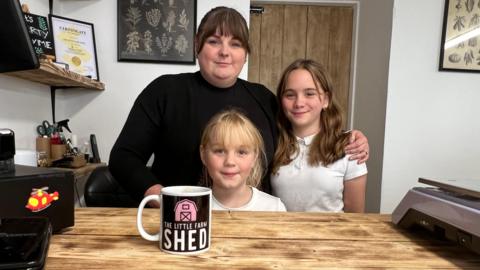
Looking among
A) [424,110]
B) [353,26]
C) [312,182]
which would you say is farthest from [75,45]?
[424,110]

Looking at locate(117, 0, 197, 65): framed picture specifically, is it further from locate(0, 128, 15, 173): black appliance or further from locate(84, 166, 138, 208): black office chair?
locate(0, 128, 15, 173): black appliance

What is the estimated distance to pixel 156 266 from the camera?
0.53 metres

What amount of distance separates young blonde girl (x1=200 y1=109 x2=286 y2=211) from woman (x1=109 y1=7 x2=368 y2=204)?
4.9 inches

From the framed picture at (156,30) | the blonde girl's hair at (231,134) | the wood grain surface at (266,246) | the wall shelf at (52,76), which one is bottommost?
the wood grain surface at (266,246)

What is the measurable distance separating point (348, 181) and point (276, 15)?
209 centimetres

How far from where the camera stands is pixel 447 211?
0.63 m

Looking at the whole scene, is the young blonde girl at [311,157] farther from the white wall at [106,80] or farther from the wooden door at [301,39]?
the wooden door at [301,39]

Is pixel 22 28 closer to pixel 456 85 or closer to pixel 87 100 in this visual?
pixel 87 100

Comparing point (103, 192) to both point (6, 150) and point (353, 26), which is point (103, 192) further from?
point (353, 26)

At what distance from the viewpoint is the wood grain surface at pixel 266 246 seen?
552 mm

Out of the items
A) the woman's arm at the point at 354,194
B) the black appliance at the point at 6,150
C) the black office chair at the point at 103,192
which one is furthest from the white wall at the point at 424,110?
the black appliance at the point at 6,150

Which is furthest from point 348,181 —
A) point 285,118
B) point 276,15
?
point 276,15

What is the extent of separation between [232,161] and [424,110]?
6.30 feet

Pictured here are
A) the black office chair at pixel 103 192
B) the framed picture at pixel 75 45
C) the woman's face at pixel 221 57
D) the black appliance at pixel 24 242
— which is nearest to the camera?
the black appliance at pixel 24 242
